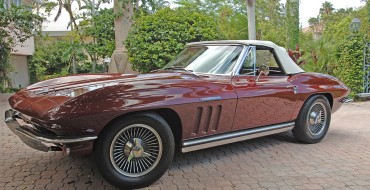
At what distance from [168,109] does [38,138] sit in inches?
52.0

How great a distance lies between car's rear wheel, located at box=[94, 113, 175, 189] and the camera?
337 cm

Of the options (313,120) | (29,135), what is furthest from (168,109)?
(313,120)

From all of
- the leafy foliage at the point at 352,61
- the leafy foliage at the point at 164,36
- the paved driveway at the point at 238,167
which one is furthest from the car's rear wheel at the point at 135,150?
the leafy foliage at the point at 352,61

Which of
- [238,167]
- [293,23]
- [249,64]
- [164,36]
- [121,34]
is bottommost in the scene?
[238,167]

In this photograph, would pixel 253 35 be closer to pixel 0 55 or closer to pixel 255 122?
pixel 255 122

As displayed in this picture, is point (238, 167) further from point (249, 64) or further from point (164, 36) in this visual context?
point (164, 36)

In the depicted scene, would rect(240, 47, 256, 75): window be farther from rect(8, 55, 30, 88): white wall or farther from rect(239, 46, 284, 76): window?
rect(8, 55, 30, 88): white wall

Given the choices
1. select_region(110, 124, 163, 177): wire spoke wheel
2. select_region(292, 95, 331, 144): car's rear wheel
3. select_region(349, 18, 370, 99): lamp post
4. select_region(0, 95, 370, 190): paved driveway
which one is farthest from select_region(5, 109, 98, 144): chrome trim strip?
select_region(349, 18, 370, 99): lamp post

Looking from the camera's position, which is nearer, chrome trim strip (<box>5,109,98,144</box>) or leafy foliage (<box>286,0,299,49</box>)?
chrome trim strip (<box>5,109,98,144</box>)

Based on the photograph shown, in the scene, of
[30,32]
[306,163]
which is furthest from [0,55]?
[306,163]

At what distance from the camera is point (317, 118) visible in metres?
5.40

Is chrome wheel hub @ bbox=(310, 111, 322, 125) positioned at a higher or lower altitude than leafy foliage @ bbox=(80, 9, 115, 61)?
lower

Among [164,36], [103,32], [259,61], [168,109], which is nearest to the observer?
[168,109]

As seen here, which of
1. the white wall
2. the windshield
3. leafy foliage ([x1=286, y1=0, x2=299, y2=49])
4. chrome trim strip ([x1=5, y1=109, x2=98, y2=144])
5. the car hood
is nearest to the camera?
chrome trim strip ([x1=5, y1=109, x2=98, y2=144])
